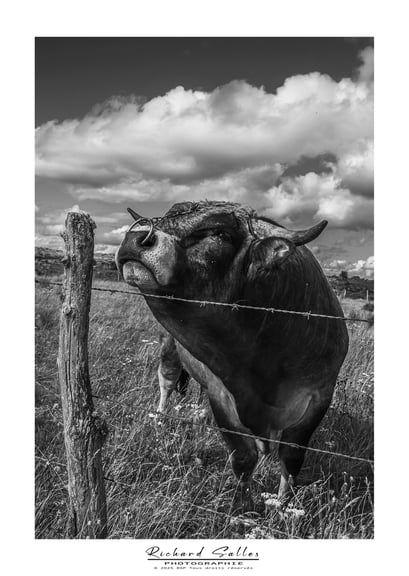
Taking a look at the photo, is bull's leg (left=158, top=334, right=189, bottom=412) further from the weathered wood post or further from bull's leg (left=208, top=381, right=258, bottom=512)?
the weathered wood post

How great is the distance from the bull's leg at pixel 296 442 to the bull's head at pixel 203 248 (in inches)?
40.8

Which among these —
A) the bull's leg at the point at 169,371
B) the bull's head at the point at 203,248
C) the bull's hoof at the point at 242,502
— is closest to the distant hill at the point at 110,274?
the bull's leg at the point at 169,371

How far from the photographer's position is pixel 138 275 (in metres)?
2.96

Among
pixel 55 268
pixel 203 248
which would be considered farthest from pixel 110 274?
pixel 203 248

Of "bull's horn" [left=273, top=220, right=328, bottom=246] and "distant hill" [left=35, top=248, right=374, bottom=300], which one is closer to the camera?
"bull's horn" [left=273, top=220, right=328, bottom=246]

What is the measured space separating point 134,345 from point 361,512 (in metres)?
3.23

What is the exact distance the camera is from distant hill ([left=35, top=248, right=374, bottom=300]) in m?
4.27

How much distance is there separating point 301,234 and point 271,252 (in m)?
0.20

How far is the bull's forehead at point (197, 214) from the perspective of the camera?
3164 millimetres
